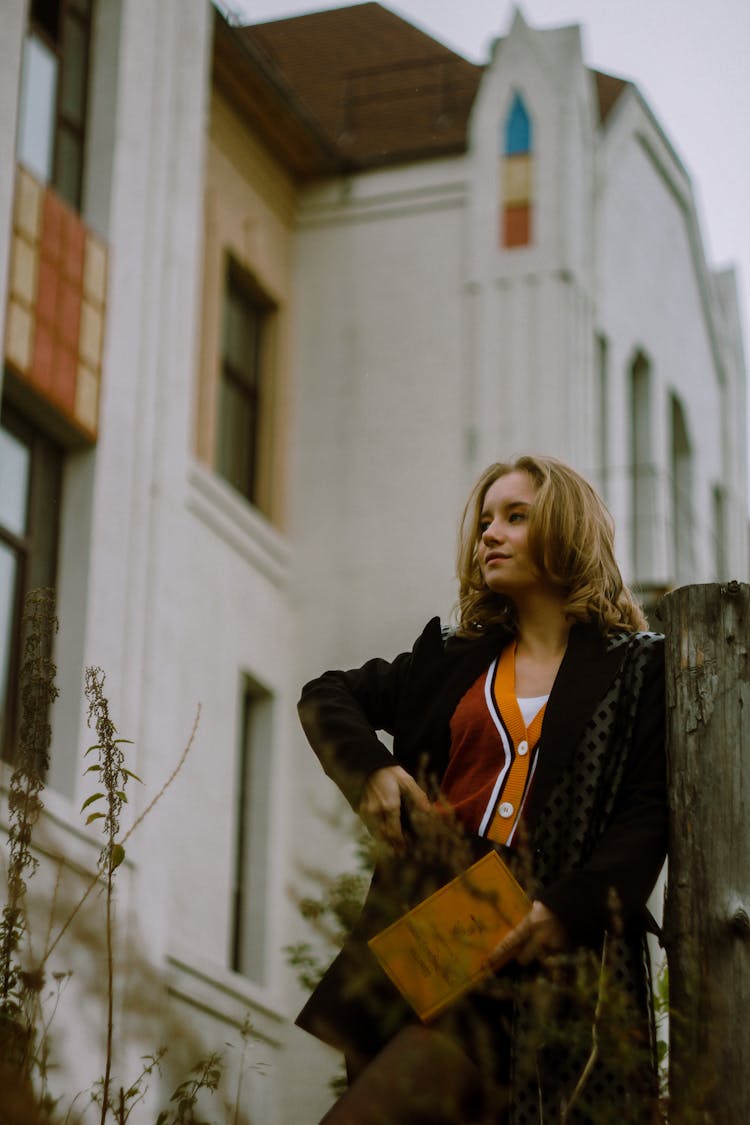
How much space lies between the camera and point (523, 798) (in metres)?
4.29

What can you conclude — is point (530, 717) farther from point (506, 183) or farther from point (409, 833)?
point (506, 183)

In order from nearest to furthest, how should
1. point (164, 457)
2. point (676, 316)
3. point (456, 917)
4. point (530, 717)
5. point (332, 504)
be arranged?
point (456, 917)
point (530, 717)
point (164, 457)
point (332, 504)
point (676, 316)

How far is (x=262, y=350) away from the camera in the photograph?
19172mm

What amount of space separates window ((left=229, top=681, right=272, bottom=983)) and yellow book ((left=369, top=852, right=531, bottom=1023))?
12863 mm

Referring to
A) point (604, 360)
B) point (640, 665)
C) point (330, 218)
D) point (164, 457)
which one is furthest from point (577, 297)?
point (640, 665)

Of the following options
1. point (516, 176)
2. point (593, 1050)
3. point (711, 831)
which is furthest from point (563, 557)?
point (516, 176)

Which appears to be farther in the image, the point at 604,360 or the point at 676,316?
the point at 676,316

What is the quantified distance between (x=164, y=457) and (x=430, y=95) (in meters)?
7.61

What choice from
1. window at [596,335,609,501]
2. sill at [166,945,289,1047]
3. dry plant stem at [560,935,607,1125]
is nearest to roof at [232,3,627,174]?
window at [596,335,609,501]

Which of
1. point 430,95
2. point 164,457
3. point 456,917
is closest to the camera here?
point 456,917

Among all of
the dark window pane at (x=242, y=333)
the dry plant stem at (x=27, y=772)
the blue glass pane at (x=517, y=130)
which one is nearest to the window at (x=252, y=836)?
the dark window pane at (x=242, y=333)

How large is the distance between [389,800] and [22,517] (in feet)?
30.7

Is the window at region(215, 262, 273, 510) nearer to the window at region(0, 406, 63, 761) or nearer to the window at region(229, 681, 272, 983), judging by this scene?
the window at region(229, 681, 272, 983)

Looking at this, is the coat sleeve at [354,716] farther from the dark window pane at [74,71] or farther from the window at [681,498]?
the window at [681,498]
